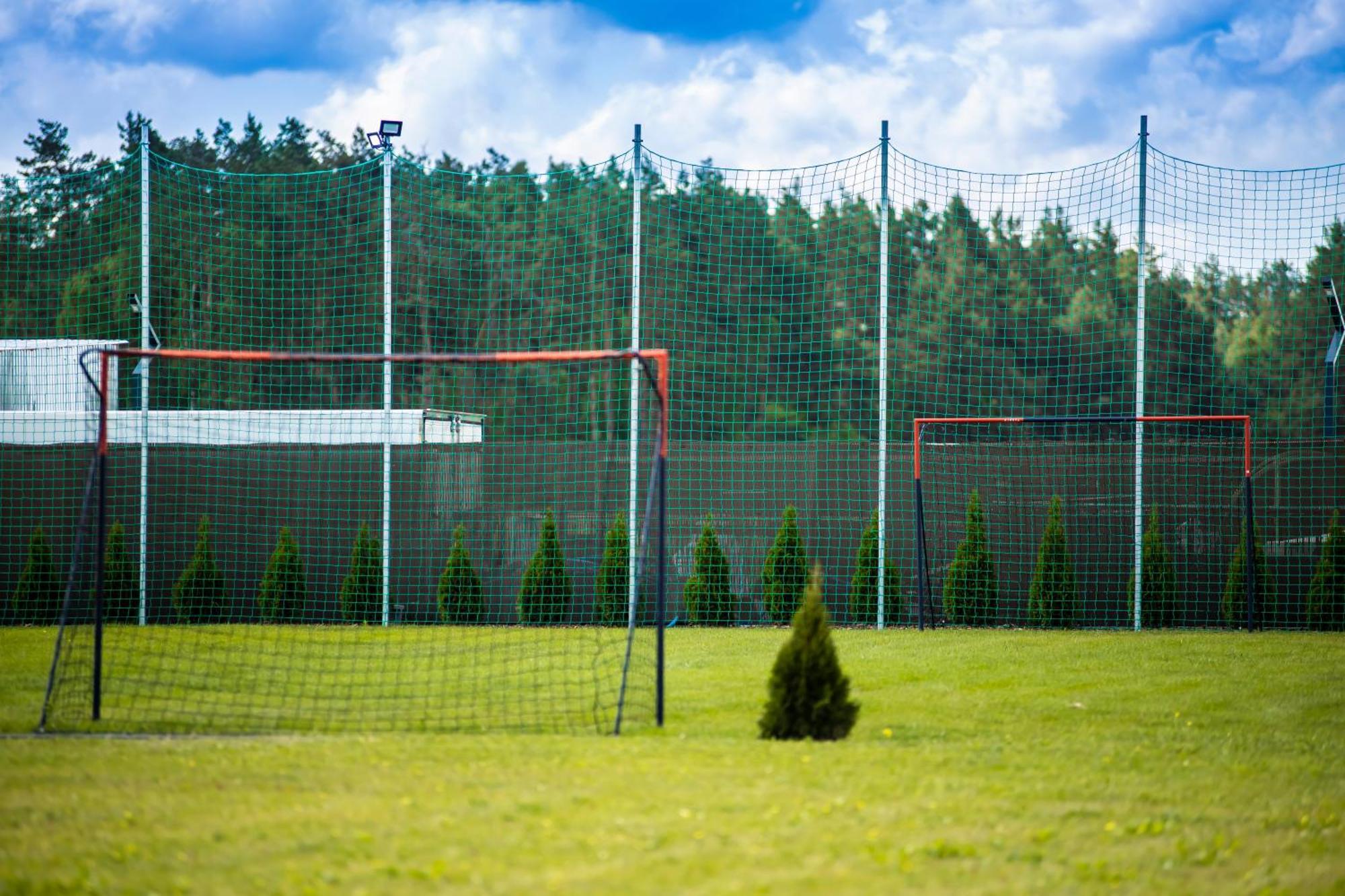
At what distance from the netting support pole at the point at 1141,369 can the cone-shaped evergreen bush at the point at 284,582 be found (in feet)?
24.3

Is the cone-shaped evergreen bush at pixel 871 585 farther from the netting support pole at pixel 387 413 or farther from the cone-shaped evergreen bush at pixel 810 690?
the cone-shaped evergreen bush at pixel 810 690

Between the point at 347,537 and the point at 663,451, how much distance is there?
20.7ft

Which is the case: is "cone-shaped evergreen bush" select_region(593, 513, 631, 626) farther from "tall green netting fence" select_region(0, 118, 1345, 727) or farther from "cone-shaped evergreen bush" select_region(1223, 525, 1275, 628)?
"cone-shaped evergreen bush" select_region(1223, 525, 1275, 628)

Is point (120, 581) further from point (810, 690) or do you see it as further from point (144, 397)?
point (810, 690)

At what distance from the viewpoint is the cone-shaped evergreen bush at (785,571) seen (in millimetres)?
10984

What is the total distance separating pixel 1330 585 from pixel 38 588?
11283 millimetres

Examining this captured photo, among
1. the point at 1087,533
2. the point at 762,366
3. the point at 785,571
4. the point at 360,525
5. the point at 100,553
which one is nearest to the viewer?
the point at 100,553

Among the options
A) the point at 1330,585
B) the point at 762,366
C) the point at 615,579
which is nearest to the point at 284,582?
the point at 615,579

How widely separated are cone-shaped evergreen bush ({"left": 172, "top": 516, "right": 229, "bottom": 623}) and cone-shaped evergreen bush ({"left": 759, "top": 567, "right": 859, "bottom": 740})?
7.33 metres

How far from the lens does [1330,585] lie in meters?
10.1

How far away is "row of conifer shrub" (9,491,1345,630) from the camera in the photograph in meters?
10.7

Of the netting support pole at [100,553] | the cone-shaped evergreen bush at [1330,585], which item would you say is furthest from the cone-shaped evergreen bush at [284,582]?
the cone-shaped evergreen bush at [1330,585]

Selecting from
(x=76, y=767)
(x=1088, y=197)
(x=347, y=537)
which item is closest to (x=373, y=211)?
(x=347, y=537)

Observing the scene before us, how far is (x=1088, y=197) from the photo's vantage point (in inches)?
428
